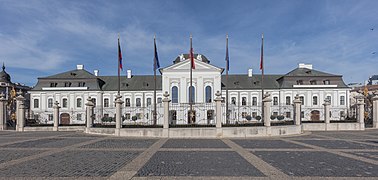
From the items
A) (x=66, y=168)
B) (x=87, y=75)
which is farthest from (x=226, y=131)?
(x=87, y=75)

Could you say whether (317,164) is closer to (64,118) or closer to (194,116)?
(194,116)

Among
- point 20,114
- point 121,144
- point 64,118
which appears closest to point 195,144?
point 121,144

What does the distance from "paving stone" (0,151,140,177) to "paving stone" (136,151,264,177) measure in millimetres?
1095

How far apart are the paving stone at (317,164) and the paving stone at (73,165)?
17.5 feet

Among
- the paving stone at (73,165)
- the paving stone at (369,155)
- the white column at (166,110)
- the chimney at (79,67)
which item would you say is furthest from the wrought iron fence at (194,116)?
the chimney at (79,67)

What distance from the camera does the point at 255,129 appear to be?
17.1 m

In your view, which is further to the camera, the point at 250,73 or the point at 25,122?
the point at 250,73

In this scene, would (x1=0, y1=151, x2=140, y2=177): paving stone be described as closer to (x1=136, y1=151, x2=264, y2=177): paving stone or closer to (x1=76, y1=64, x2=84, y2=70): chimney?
(x1=136, y1=151, x2=264, y2=177): paving stone

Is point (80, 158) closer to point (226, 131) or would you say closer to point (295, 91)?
point (226, 131)

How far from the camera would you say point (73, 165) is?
26.4 ft

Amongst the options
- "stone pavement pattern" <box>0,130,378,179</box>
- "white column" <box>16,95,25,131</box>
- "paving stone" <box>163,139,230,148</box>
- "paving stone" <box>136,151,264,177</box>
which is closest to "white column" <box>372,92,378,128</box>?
"stone pavement pattern" <box>0,130,378,179</box>

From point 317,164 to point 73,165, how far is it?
819 cm

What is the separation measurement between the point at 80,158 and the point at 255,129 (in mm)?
11771

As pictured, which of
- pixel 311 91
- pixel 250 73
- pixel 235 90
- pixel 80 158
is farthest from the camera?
pixel 250 73
